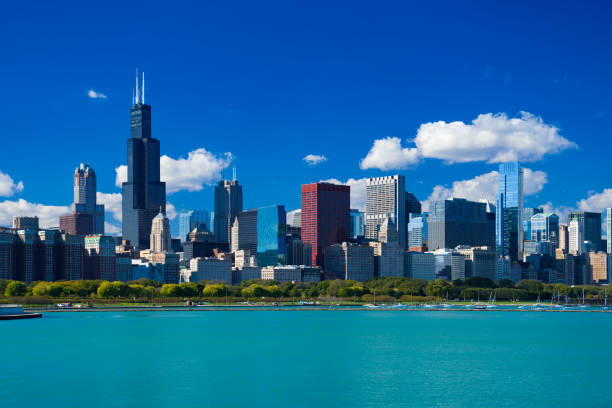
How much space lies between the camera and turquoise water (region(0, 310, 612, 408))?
69875 millimetres

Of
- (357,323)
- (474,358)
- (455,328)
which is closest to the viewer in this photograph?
(474,358)

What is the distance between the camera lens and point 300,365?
90438 millimetres

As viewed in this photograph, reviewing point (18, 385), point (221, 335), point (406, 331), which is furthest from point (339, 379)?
point (406, 331)

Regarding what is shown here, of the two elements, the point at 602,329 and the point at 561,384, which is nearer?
the point at 561,384

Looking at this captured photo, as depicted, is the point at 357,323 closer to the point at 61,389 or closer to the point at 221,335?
the point at 221,335

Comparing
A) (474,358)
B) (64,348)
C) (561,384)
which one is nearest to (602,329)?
(474,358)

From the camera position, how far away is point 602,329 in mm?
150875

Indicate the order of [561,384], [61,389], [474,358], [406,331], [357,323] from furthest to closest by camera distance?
[357,323] → [406,331] → [474,358] → [561,384] → [61,389]

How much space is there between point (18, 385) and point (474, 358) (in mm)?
48937

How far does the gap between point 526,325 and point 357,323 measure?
30.6 metres

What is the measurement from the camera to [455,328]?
480ft

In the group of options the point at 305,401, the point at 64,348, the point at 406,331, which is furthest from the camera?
the point at 406,331

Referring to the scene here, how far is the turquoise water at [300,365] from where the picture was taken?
69.9 metres

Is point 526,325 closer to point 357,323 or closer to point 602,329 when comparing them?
point 602,329
